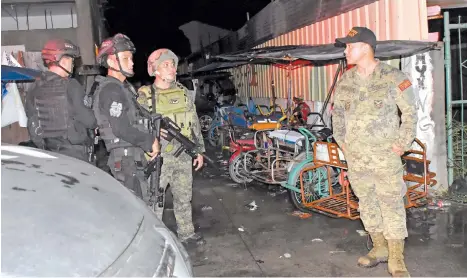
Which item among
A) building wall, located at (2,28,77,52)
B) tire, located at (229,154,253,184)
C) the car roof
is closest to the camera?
the car roof

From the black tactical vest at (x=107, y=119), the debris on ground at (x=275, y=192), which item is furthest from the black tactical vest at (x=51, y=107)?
the debris on ground at (x=275, y=192)

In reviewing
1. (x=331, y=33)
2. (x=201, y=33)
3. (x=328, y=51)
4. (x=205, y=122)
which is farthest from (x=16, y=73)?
(x=201, y=33)

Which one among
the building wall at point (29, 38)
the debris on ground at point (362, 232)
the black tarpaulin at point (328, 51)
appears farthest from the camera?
the building wall at point (29, 38)

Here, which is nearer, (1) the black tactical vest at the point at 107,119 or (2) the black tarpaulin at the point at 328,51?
(1) the black tactical vest at the point at 107,119

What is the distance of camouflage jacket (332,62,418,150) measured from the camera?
4.01 meters

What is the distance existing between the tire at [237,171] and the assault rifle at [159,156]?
3.19 metres

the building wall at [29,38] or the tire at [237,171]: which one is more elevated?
the building wall at [29,38]

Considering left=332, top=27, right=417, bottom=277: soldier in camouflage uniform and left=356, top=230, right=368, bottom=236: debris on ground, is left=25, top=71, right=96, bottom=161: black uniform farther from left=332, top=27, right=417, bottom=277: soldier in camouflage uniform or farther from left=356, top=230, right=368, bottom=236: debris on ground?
left=356, top=230, right=368, bottom=236: debris on ground

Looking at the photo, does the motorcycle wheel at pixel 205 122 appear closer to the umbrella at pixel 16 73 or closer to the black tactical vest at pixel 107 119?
the umbrella at pixel 16 73

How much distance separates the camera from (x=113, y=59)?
439 cm

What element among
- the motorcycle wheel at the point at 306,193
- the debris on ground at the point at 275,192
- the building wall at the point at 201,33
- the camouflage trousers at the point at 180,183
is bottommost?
the debris on ground at the point at 275,192

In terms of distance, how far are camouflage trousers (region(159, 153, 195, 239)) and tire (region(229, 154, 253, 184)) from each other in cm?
297

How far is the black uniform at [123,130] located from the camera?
429cm

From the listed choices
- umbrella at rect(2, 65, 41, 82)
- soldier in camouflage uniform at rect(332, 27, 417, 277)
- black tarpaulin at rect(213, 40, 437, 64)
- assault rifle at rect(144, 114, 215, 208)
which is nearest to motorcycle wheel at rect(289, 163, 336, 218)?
black tarpaulin at rect(213, 40, 437, 64)
